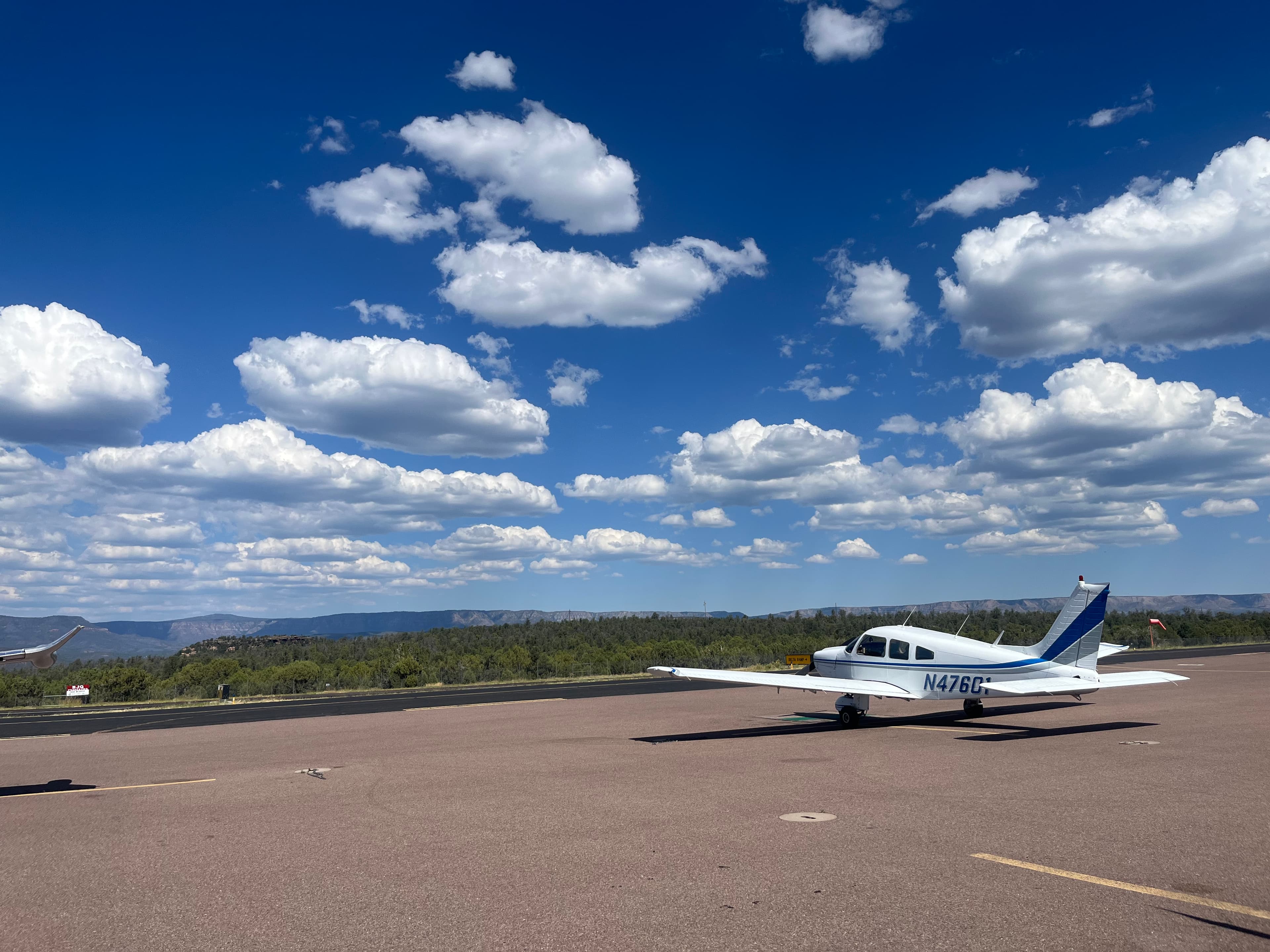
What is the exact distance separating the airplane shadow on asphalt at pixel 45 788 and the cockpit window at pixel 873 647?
50.7ft

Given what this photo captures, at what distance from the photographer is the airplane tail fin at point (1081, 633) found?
17828 mm

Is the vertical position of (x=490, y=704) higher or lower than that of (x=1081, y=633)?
lower

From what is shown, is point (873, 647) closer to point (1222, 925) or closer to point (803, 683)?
point (803, 683)

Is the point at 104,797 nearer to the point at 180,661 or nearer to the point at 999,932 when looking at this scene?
the point at 999,932

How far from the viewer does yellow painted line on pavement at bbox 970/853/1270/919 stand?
6.02m

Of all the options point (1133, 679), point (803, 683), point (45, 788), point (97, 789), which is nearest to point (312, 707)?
point (45, 788)

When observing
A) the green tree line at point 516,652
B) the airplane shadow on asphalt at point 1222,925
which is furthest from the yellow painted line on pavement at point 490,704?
the airplane shadow on asphalt at point 1222,925

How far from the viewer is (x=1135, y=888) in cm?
656

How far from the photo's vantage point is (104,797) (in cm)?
1291

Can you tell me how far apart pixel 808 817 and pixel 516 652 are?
5990cm

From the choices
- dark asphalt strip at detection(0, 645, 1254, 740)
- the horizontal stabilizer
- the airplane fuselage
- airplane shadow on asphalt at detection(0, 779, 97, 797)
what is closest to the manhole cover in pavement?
the airplane fuselage

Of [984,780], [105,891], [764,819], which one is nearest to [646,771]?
[764,819]

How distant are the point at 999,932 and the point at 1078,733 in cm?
1297

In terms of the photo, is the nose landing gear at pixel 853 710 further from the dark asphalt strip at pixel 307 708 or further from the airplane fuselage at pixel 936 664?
the dark asphalt strip at pixel 307 708
